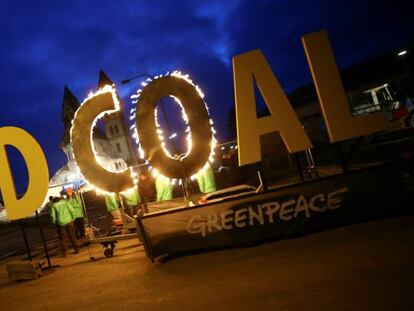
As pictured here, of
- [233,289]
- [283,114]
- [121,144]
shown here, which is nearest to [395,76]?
[283,114]

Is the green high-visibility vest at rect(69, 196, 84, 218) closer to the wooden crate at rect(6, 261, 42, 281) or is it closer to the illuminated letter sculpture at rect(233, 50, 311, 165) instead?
the wooden crate at rect(6, 261, 42, 281)

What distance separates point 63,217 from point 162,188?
3413mm

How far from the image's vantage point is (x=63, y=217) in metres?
11.7

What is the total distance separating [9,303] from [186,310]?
15.4ft

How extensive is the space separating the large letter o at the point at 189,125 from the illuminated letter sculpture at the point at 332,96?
2491 millimetres

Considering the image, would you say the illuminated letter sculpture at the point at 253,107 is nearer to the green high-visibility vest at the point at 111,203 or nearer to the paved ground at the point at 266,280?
the paved ground at the point at 266,280

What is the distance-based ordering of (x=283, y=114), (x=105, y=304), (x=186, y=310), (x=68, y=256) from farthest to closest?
(x=68, y=256), (x=283, y=114), (x=105, y=304), (x=186, y=310)

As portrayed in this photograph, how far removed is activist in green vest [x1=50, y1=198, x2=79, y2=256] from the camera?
11.6 metres

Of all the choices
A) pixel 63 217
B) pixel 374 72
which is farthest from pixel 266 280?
pixel 374 72

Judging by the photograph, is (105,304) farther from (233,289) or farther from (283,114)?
(283,114)

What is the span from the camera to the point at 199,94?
8016 millimetres

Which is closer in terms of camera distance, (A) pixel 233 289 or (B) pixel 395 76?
(A) pixel 233 289

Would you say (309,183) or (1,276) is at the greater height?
(309,183)

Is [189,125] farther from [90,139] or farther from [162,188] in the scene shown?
[162,188]
